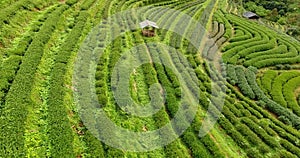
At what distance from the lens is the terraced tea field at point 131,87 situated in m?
20.8

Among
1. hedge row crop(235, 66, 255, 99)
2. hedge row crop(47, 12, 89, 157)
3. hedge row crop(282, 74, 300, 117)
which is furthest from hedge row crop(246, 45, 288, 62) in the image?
hedge row crop(47, 12, 89, 157)

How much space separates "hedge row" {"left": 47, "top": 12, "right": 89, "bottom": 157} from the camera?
19.0m

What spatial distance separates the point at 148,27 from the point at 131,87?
45.0 feet

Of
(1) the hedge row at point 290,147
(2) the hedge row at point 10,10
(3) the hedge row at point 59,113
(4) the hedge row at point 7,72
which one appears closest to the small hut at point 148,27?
(3) the hedge row at point 59,113

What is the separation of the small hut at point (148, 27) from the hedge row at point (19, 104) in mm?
13052

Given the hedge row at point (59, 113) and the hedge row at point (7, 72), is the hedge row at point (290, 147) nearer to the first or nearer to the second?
the hedge row at point (59, 113)

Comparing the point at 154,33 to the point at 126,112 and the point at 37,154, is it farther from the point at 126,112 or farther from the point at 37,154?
the point at 37,154

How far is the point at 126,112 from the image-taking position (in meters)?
24.1

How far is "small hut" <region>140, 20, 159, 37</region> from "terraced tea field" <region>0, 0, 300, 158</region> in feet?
2.51

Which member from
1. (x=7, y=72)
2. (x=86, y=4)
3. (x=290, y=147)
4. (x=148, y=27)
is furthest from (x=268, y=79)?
(x=7, y=72)

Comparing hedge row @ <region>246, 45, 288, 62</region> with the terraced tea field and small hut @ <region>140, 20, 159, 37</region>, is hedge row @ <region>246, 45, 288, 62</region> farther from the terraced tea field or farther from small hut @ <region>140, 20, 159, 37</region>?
small hut @ <region>140, 20, 159, 37</region>

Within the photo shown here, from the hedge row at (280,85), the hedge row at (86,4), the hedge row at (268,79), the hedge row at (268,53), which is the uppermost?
the hedge row at (86,4)

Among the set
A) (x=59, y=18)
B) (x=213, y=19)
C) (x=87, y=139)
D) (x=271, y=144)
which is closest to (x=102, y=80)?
(x=87, y=139)

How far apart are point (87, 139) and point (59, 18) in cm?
1900
